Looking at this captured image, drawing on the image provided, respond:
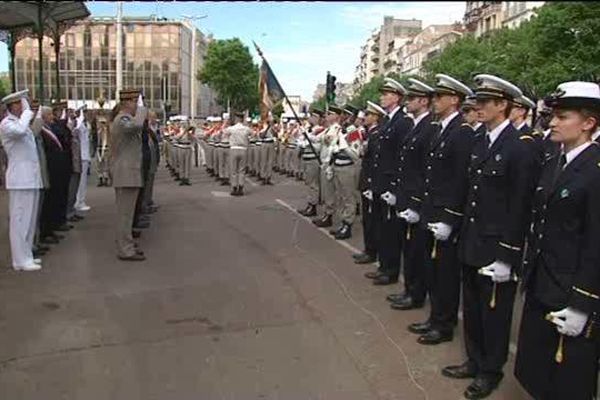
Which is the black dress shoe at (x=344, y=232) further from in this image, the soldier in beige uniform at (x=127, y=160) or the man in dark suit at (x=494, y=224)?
the man in dark suit at (x=494, y=224)

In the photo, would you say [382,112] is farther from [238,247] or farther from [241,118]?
[241,118]

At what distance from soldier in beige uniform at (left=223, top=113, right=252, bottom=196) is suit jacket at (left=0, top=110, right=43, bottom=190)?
874 cm

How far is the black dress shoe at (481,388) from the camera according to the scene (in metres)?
4.41

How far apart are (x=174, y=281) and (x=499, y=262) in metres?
4.13

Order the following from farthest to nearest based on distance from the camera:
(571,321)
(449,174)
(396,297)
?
(396,297) → (449,174) → (571,321)

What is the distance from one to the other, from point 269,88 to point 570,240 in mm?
9419

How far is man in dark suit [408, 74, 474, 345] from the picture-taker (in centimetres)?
509

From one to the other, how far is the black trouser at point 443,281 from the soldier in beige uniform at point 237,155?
11108mm

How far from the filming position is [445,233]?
16.6 ft

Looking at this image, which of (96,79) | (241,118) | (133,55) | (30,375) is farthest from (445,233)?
(96,79)

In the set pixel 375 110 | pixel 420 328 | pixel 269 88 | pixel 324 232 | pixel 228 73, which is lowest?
pixel 324 232

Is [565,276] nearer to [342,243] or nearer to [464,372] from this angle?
[464,372]

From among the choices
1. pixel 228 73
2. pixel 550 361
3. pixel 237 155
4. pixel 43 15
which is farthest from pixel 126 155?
pixel 228 73

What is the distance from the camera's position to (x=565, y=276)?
3.58 m
